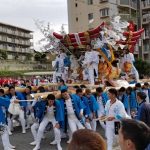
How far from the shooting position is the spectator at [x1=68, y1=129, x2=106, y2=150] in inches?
105

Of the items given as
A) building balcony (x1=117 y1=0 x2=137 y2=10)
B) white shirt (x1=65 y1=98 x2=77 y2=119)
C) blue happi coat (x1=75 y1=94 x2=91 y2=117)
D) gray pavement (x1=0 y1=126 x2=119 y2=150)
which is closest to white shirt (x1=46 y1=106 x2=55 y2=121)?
white shirt (x1=65 y1=98 x2=77 y2=119)

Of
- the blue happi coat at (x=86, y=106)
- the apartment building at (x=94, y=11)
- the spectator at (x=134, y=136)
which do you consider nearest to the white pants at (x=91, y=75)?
the blue happi coat at (x=86, y=106)

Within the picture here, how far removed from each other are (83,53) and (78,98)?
7.16m

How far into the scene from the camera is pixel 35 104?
35.1ft

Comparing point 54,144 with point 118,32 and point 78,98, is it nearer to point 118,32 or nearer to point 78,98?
point 78,98

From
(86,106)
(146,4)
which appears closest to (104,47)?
(86,106)

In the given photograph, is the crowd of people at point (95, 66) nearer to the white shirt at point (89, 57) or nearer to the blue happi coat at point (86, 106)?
the white shirt at point (89, 57)

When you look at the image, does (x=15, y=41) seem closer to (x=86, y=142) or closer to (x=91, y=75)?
(x=91, y=75)

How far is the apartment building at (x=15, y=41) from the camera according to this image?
7588 cm

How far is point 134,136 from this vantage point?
3.14 m

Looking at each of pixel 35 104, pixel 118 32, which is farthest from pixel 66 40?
Answer: pixel 35 104

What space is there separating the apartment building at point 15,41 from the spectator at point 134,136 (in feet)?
233

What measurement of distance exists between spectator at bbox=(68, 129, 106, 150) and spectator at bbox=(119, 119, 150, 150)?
0.43 metres

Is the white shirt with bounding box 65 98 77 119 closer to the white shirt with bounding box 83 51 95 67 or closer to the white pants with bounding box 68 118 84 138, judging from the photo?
the white pants with bounding box 68 118 84 138
